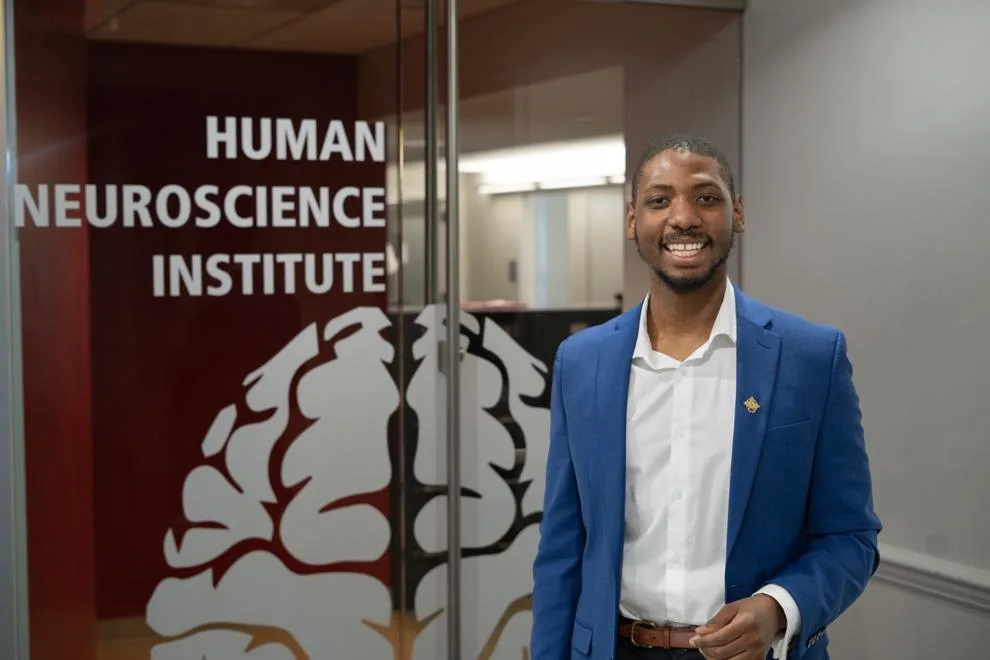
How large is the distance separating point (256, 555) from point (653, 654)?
195cm

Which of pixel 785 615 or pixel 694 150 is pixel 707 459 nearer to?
pixel 785 615

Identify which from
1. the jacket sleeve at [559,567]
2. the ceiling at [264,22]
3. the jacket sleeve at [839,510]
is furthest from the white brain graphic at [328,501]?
the jacket sleeve at [839,510]

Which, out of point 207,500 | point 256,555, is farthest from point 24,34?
point 256,555

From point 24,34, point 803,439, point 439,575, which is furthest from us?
point 439,575

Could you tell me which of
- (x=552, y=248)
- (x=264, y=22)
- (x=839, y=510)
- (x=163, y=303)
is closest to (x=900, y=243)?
(x=552, y=248)

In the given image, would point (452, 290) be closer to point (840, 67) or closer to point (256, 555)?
point (256, 555)

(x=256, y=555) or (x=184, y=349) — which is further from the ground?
(x=184, y=349)

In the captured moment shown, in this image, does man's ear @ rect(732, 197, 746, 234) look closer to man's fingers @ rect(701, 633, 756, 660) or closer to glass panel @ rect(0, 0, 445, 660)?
man's fingers @ rect(701, 633, 756, 660)

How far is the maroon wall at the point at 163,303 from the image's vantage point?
11.2 ft

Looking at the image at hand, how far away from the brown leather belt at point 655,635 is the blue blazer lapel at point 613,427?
0.10 meters

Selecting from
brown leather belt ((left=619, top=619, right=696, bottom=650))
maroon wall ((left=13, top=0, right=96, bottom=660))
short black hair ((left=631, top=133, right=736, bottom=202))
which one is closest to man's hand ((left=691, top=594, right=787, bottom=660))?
brown leather belt ((left=619, top=619, right=696, bottom=650))

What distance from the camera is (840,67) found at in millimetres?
3633

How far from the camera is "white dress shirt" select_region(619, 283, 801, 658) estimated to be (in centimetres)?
191

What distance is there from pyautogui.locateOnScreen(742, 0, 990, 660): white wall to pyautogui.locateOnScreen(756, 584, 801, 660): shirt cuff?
1.54m
